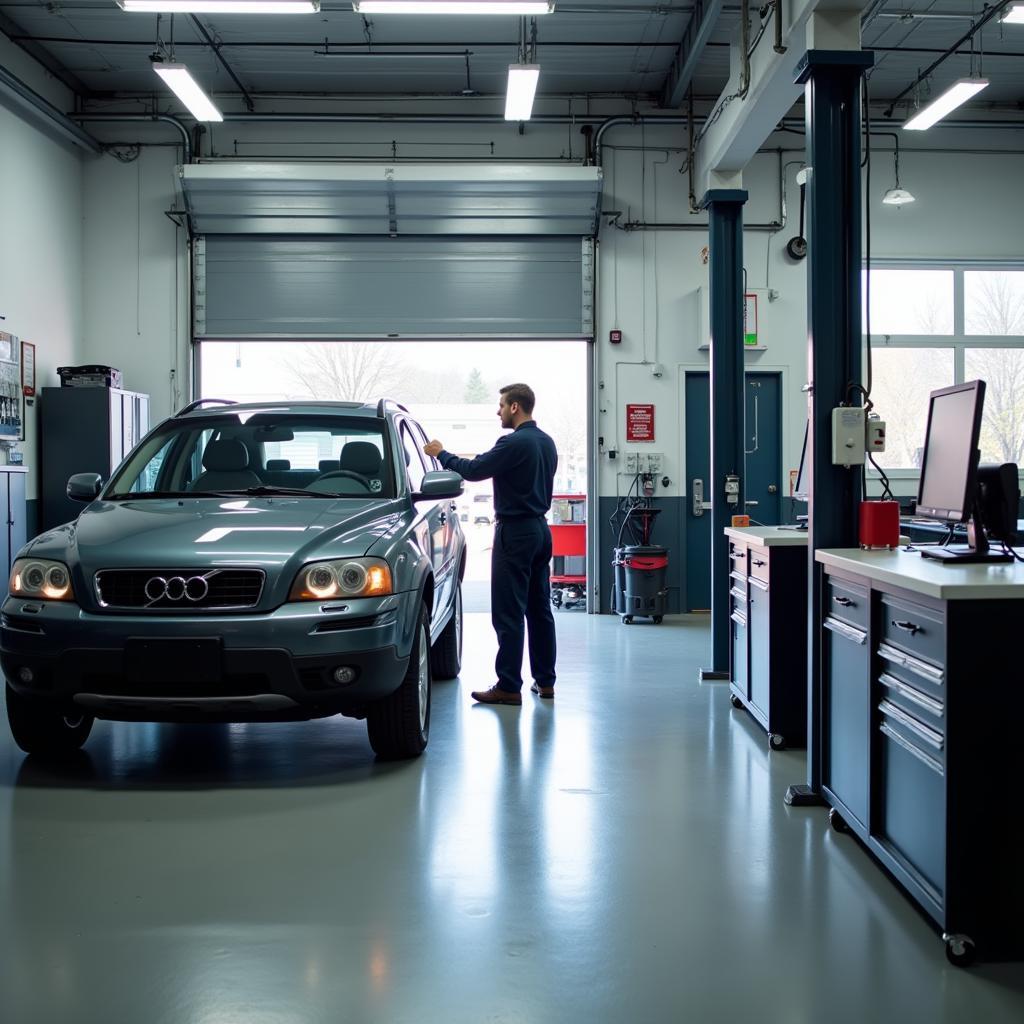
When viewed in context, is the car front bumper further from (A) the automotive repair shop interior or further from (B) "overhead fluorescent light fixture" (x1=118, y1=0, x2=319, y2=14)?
(B) "overhead fluorescent light fixture" (x1=118, y1=0, x2=319, y2=14)

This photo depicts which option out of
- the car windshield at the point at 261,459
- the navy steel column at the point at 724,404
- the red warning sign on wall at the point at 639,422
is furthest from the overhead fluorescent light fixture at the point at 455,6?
the red warning sign on wall at the point at 639,422

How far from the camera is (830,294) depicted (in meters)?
3.75

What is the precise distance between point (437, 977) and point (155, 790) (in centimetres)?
178

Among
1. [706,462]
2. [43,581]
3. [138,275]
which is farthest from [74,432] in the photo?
[706,462]

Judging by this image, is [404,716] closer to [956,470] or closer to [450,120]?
[956,470]

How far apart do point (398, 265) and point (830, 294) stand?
250 inches

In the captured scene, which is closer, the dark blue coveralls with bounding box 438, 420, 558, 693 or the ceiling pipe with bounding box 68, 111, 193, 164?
the dark blue coveralls with bounding box 438, 420, 558, 693

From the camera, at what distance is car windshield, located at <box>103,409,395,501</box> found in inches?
172

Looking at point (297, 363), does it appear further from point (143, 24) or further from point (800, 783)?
point (800, 783)

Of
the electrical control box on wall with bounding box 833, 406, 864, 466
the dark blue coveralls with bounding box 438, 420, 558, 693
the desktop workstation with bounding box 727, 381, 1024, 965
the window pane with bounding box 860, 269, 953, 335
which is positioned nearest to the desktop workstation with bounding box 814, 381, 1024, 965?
the desktop workstation with bounding box 727, 381, 1024, 965

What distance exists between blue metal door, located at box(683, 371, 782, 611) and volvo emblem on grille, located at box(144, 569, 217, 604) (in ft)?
21.8

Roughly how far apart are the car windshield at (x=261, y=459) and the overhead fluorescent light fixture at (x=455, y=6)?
2704 mm

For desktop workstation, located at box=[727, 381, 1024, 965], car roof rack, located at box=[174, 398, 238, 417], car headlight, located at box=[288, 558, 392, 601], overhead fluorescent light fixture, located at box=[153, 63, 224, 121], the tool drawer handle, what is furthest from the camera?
overhead fluorescent light fixture, located at box=[153, 63, 224, 121]

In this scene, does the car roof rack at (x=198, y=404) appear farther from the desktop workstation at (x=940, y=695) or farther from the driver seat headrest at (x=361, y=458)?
the desktop workstation at (x=940, y=695)
